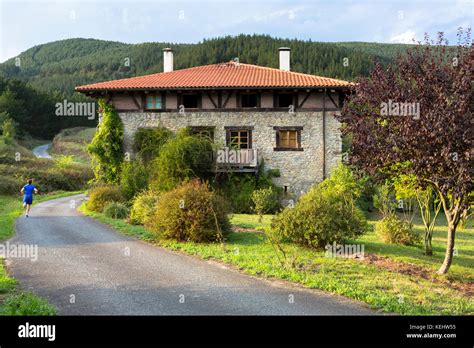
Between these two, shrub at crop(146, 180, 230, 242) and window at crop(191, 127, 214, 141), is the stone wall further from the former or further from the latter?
shrub at crop(146, 180, 230, 242)

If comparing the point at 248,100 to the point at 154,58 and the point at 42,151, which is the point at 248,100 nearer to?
the point at 42,151

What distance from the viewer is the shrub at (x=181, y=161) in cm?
2156

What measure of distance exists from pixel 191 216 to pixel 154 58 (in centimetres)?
10662

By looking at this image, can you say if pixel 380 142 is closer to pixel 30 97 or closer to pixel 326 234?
pixel 326 234

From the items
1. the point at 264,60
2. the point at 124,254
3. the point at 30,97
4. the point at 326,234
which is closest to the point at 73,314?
the point at 124,254

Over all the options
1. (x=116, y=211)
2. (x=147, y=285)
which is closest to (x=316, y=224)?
(x=147, y=285)

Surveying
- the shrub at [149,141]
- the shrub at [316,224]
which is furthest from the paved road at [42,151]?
the shrub at [316,224]

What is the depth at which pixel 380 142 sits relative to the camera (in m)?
10.8

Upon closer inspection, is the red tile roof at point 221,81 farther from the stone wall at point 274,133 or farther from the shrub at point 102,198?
the shrub at point 102,198

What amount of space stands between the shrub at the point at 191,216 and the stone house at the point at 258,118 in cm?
1104

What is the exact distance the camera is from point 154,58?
11312 centimetres

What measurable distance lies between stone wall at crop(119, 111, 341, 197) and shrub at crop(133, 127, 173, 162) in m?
0.45

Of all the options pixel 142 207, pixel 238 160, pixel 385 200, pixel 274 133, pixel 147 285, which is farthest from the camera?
pixel 274 133

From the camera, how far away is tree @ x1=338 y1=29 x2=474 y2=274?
961 cm
